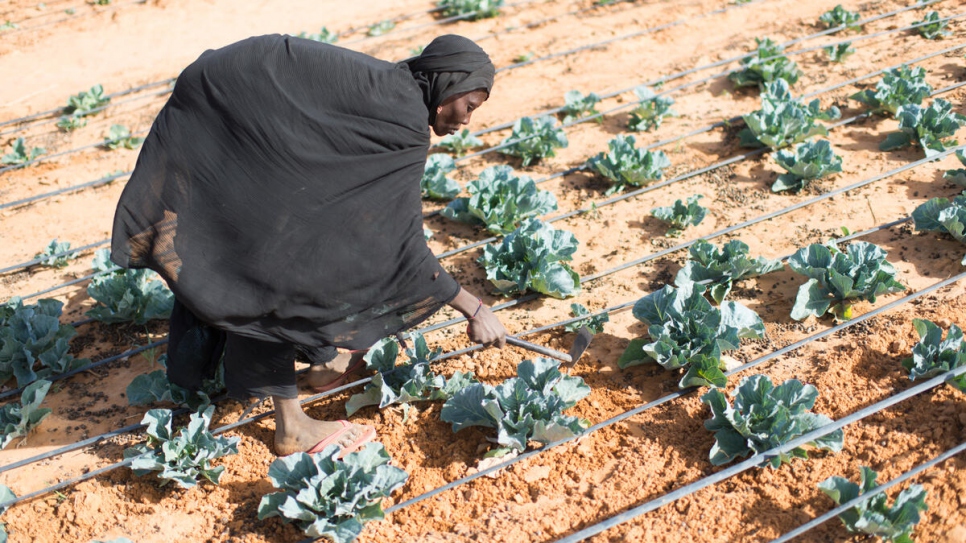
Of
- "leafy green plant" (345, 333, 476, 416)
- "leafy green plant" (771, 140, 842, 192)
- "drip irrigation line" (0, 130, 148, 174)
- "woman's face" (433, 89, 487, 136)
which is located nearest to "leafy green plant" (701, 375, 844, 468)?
"leafy green plant" (345, 333, 476, 416)

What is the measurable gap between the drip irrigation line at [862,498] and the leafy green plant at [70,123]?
5174 millimetres

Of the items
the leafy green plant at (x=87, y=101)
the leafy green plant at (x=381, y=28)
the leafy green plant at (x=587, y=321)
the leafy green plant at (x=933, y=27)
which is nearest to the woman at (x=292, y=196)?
the leafy green plant at (x=587, y=321)

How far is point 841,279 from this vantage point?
11.9ft

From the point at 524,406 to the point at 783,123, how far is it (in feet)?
8.93

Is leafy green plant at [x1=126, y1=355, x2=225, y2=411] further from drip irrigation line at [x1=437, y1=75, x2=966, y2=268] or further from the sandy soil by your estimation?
drip irrigation line at [x1=437, y1=75, x2=966, y2=268]

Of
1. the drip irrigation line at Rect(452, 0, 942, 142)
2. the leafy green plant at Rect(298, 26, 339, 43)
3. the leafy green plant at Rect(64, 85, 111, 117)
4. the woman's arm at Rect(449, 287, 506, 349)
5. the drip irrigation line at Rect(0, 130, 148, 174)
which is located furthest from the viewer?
the leafy green plant at Rect(298, 26, 339, 43)

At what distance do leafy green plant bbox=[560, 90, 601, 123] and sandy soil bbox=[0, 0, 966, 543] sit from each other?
0.14 metres

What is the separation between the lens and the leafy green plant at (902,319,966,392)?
326cm

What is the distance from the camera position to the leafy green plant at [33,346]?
3617mm

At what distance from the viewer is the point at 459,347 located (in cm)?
380

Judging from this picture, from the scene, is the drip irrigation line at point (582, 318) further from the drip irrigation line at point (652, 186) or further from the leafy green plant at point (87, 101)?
the leafy green plant at point (87, 101)

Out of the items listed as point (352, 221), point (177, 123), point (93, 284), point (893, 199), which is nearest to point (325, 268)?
point (352, 221)

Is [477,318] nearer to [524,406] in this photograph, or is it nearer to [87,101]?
[524,406]

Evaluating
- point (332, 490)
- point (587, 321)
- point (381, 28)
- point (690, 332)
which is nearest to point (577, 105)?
point (587, 321)
